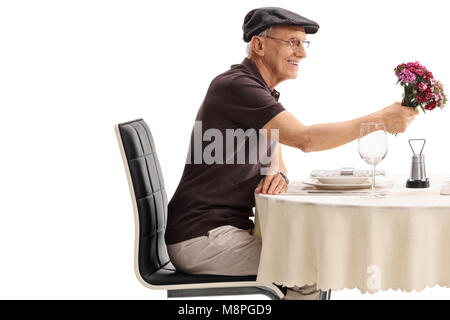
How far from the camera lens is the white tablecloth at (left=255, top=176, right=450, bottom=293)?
250 centimetres

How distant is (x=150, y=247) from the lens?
3141 millimetres

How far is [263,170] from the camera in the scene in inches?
124

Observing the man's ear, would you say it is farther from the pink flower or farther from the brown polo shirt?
the pink flower

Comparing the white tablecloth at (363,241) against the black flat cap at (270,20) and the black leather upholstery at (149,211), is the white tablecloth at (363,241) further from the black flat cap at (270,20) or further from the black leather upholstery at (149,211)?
the black flat cap at (270,20)

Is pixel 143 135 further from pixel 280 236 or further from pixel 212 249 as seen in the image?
pixel 280 236

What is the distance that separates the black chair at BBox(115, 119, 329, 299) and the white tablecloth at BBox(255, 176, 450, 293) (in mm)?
308

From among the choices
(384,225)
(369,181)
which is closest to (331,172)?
(369,181)

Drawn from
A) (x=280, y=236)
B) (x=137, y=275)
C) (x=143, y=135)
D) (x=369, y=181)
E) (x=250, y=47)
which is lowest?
(x=137, y=275)

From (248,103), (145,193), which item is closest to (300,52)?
(248,103)

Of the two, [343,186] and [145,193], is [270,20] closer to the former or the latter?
[343,186]

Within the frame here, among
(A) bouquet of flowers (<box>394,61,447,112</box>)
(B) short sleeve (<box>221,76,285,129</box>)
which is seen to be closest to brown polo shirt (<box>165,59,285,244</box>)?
(B) short sleeve (<box>221,76,285,129</box>)

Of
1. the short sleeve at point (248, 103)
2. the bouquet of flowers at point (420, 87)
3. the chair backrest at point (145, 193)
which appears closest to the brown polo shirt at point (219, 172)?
the short sleeve at point (248, 103)

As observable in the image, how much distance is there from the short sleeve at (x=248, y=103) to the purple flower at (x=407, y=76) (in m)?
0.55

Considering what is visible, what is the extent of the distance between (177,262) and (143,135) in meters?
0.66
